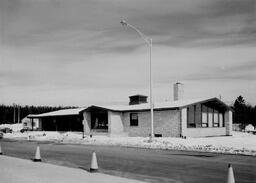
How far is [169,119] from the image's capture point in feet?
117

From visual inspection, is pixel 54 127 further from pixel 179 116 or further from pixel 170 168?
pixel 170 168

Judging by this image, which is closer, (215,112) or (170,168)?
(170,168)

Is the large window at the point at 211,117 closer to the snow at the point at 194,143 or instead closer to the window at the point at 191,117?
the window at the point at 191,117

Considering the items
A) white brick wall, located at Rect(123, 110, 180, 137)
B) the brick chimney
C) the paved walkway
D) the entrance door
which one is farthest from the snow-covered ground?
the brick chimney

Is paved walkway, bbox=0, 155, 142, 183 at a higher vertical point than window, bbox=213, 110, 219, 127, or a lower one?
lower

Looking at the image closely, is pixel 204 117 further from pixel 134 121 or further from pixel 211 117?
pixel 134 121

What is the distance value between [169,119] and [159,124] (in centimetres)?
142

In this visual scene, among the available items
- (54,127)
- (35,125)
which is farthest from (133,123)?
(35,125)

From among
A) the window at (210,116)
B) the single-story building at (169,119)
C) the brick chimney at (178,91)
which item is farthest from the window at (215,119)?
the brick chimney at (178,91)

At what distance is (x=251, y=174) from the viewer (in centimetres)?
1130

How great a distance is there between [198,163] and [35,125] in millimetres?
68450

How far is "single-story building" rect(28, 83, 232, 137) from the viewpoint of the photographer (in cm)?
3544

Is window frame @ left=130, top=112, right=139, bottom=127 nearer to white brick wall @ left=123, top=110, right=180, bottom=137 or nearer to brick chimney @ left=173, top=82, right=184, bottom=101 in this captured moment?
white brick wall @ left=123, top=110, right=180, bottom=137

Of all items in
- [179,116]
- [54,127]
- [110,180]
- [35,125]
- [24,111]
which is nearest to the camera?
[110,180]
